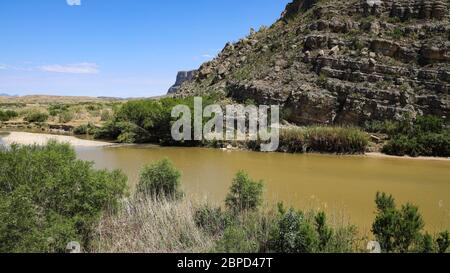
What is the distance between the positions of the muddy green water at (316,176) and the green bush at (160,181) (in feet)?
1.87

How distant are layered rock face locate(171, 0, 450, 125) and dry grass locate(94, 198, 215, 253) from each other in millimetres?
21642

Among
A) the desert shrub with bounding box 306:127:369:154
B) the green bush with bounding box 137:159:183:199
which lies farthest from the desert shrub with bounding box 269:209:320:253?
the desert shrub with bounding box 306:127:369:154

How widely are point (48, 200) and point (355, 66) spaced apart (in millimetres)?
26310

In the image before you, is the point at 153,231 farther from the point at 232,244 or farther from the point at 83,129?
the point at 83,129

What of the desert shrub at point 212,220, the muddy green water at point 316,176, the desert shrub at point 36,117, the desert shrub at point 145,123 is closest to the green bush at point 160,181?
the muddy green water at point 316,176

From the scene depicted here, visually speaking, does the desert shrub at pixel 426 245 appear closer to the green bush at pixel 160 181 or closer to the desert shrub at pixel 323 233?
the desert shrub at pixel 323 233

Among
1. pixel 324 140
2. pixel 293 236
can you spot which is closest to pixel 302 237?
pixel 293 236

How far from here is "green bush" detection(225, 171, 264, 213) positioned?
33.2 ft

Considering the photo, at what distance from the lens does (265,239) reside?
8.06 meters

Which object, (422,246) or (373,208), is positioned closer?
(422,246)

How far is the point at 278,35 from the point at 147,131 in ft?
54.8

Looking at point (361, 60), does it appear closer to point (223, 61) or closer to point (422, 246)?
point (223, 61)

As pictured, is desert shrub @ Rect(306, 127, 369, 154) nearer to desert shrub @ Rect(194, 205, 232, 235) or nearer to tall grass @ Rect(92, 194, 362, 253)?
tall grass @ Rect(92, 194, 362, 253)
